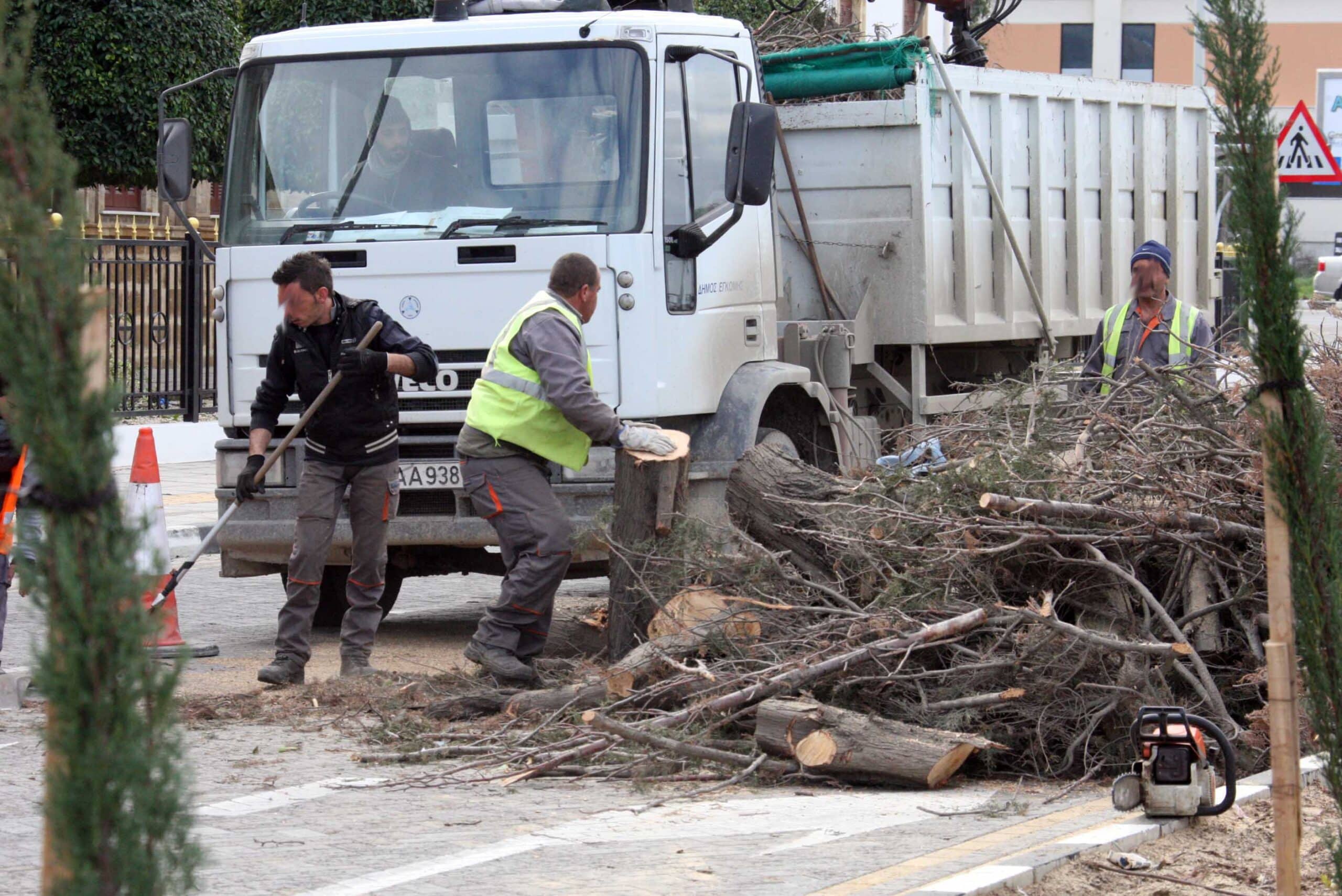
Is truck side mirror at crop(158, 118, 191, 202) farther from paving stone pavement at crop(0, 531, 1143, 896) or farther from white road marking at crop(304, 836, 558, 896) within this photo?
white road marking at crop(304, 836, 558, 896)

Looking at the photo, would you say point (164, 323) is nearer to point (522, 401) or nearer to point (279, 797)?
point (522, 401)

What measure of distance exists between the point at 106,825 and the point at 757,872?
8.04 ft

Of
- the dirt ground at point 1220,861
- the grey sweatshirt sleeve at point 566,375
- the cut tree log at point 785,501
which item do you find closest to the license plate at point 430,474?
the grey sweatshirt sleeve at point 566,375

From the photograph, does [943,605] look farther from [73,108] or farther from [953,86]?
[73,108]

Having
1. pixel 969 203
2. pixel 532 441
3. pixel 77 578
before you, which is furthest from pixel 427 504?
pixel 77 578

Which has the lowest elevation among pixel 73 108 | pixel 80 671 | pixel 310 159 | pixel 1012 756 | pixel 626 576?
pixel 1012 756

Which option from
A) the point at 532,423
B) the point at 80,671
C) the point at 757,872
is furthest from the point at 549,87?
the point at 80,671

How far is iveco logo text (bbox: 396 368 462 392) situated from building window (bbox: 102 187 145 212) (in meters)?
21.3

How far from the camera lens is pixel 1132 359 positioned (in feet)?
23.2

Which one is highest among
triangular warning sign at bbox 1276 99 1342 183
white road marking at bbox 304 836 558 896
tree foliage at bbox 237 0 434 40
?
tree foliage at bbox 237 0 434 40

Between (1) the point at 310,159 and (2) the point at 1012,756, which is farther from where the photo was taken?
(1) the point at 310,159

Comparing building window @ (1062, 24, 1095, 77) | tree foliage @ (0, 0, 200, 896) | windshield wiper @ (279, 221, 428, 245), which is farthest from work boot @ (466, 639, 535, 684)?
building window @ (1062, 24, 1095, 77)

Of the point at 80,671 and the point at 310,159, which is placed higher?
the point at 310,159

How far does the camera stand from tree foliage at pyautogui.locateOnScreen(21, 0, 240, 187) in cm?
1702
